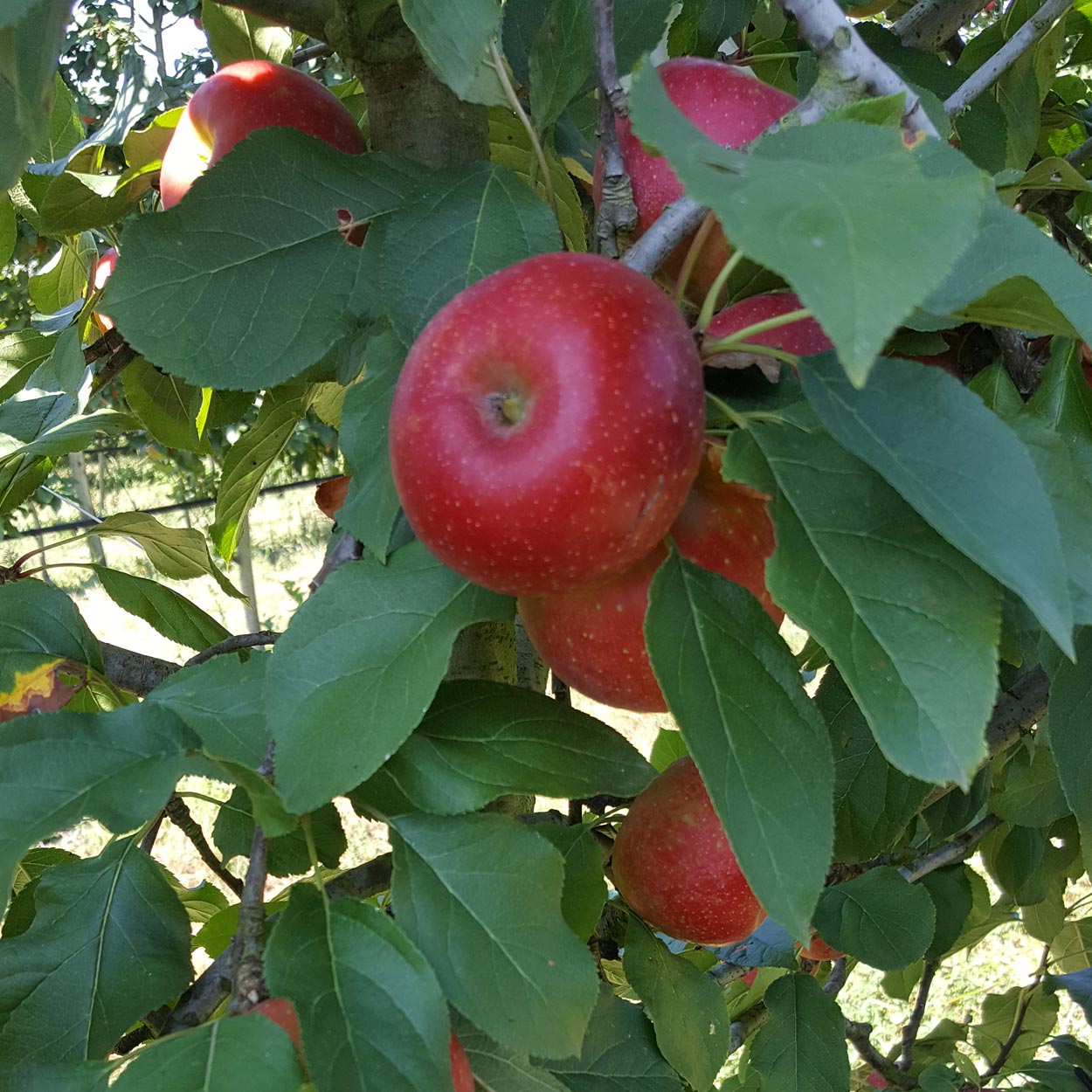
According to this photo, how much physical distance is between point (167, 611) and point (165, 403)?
0.72ft

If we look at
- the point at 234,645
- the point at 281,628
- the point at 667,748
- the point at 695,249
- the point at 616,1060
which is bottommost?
the point at 281,628

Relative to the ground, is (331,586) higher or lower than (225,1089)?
higher

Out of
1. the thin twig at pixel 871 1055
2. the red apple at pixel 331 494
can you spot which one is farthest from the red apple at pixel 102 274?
the thin twig at pixel 871 1055

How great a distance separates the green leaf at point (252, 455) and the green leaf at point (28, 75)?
0.45 meters

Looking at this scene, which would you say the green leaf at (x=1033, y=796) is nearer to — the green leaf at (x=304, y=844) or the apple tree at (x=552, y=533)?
the apple tree at (x=552, y=533)

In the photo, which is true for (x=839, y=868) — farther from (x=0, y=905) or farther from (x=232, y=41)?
(x=232, y=41)

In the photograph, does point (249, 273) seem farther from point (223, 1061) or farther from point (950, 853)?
point (950, 853)

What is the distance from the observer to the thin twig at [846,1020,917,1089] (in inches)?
51.9

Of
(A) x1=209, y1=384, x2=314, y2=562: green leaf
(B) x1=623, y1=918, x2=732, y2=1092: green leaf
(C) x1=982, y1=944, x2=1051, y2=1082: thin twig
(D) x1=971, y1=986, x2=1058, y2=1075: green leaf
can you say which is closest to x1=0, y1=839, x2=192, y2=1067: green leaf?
(B) x1=623, y1=918, x2=732, y2=1092: green leaf

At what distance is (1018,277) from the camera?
44 cm

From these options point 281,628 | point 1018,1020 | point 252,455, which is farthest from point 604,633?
point 281,628

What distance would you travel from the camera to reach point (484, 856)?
1.74 ft

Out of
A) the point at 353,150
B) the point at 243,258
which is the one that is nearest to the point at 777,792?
the point at 243,258

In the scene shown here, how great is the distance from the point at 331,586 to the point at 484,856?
0.16m
